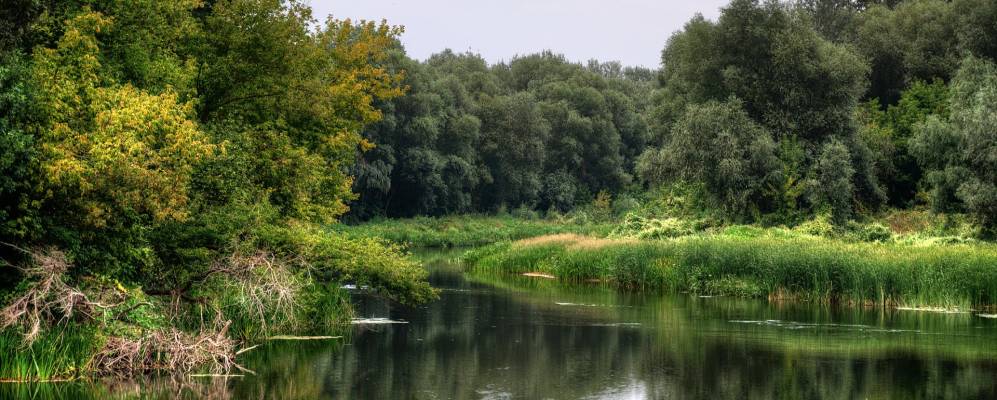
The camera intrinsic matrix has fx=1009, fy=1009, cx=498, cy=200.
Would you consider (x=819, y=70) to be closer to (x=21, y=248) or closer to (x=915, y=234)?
(x=915, y=234)

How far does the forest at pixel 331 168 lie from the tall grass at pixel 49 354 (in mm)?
44

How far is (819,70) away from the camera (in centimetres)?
5862

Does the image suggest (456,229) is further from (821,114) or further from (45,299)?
(45,299)

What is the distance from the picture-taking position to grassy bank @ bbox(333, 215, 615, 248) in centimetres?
8008

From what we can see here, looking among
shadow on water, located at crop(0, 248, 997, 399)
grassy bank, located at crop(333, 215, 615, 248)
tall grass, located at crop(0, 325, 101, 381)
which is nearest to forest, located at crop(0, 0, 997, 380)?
tall grass, located at crop(0, 325, 101, 381)

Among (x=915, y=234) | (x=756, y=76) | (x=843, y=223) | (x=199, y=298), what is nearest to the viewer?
(x=199, y=298)

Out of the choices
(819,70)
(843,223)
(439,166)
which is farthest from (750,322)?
(439,166)

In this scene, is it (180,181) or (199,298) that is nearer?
(180,181)

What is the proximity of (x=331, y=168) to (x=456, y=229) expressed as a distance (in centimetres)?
5175

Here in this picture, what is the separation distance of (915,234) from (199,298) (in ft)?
122

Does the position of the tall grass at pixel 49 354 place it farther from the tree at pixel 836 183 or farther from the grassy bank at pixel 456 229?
the grassy bank at pixel 456 229

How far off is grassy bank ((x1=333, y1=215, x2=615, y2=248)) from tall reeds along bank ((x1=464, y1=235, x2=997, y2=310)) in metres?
27.4

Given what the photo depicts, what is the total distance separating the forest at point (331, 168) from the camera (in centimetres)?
2028

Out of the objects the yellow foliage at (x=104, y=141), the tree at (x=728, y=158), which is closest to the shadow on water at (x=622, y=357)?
the yellow foliage at (x=104, y=141)
